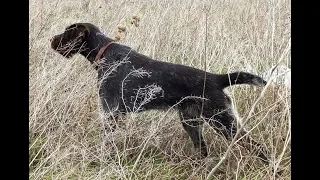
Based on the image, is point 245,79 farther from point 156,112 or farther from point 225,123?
point 156,112

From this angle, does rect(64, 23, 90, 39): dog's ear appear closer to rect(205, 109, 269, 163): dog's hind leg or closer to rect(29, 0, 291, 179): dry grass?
rect(29, 0, 291, 179): dry grass

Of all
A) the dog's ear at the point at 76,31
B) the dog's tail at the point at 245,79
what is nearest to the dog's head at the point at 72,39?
the dog's ear at the point at 76,31

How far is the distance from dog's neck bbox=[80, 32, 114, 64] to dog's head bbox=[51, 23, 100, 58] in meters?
0.04

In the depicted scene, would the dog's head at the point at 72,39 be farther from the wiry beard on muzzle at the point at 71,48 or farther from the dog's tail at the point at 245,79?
the dog's tail at the point at 245,79

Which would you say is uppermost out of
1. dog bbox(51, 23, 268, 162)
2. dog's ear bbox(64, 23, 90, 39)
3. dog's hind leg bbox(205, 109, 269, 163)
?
dog's ear bbox(64, 23, 90, 39)

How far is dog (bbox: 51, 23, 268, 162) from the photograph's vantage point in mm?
3544

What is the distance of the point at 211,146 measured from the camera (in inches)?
148

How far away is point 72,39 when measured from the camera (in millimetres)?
4430

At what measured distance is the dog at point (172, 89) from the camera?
354 centimetres

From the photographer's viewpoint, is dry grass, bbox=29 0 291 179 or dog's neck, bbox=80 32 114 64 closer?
dry grass, bbox=29 0 291 179

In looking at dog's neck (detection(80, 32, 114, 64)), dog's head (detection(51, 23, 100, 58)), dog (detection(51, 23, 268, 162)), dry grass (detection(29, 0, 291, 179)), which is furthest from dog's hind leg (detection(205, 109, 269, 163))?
dog's head (detection(51, 23, 100, 58))

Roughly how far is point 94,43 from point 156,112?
37.9 inches
